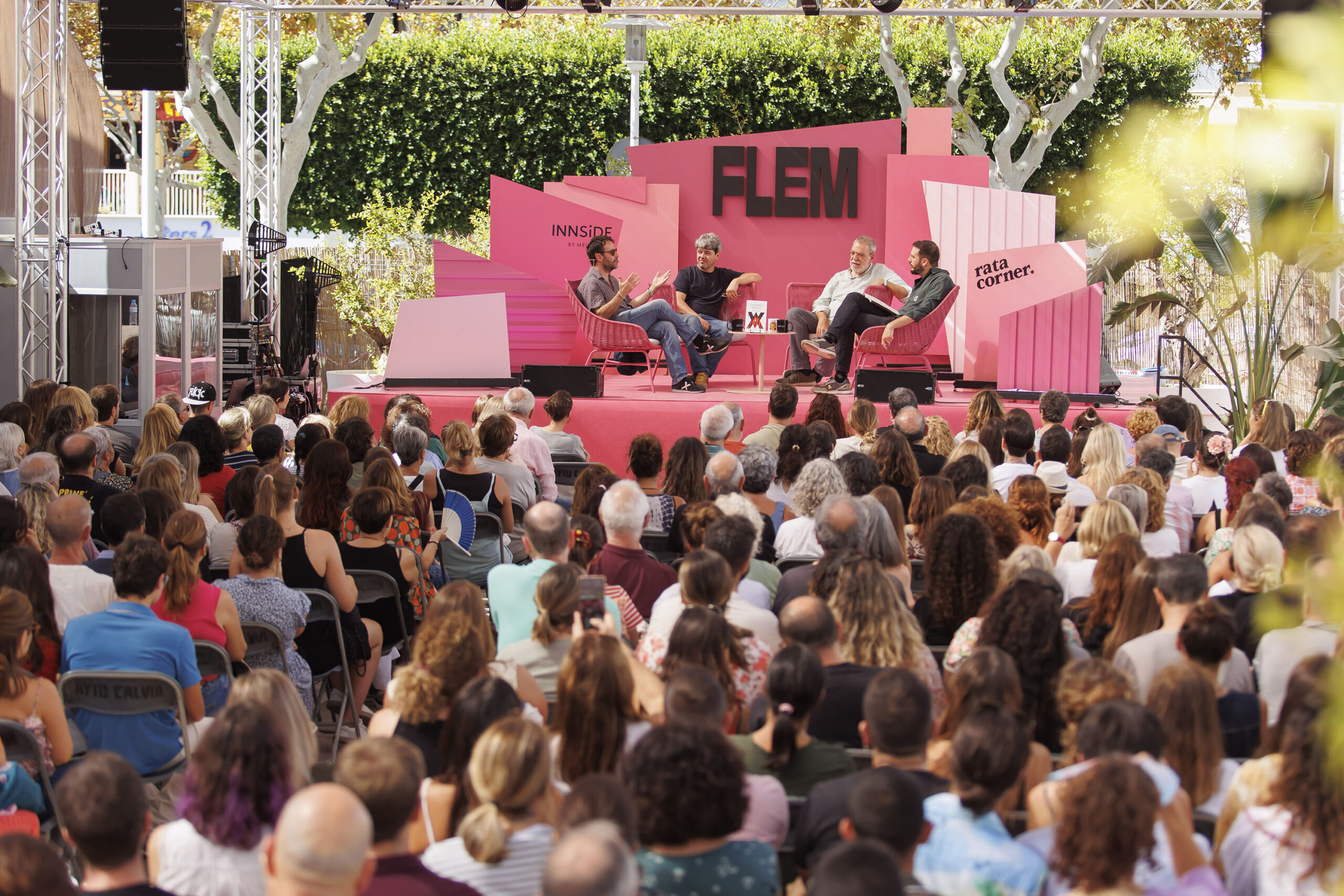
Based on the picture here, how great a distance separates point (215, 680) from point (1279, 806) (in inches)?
117

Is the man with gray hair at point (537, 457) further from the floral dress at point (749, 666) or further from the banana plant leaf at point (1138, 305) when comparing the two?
the banana plant leaf at point (1138, 305)

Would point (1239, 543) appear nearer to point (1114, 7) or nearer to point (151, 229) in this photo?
point (1114, 7)

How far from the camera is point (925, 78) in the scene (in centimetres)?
2039

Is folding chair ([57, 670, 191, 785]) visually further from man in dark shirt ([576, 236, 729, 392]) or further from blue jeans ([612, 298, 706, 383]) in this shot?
blue jeans ([612, 298, 706, 383])

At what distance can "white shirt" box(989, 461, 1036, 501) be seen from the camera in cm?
606

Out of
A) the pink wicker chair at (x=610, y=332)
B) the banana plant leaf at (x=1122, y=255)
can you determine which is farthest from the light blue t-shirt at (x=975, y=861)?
the banana plant leaf at (x=1122, y=255)

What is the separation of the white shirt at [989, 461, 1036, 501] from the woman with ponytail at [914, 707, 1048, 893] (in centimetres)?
347

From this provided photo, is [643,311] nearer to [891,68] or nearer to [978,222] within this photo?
[978,222]

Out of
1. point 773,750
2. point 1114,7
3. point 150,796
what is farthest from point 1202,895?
point 1114,7

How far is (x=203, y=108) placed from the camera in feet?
57.1

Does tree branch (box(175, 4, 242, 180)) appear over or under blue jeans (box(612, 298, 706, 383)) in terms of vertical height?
over

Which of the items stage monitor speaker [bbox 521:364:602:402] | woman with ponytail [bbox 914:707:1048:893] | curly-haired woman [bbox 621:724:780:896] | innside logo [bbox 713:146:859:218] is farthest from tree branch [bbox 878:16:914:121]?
curly-haired woman [bbox 621:724:780:896]

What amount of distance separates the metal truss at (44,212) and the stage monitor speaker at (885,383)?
554cm

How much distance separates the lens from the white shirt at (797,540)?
5016 mm
